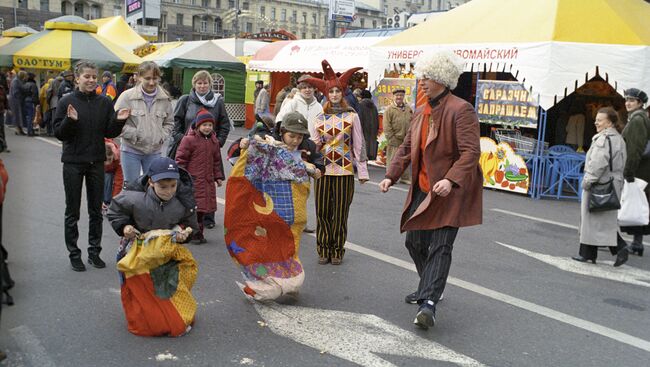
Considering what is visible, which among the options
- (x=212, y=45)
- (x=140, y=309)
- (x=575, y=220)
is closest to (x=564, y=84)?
(x=575, y=220)

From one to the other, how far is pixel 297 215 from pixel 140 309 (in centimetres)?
143

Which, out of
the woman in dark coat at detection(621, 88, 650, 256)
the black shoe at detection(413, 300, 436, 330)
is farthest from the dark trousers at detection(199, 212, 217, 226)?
the woman in dark coat at detection(621, 88, 650, 256)

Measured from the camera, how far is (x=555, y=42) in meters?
10.8

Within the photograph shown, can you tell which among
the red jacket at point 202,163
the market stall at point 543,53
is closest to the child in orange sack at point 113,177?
the red jacket at point 202,163

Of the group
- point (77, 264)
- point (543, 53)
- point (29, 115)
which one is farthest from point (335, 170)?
point (29, 115)

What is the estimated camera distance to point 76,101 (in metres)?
5.82

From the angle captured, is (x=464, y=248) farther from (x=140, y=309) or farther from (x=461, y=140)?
(x=140, y=309)

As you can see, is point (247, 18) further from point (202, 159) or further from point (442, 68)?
point (442, 68)

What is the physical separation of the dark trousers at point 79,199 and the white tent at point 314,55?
11171 mm

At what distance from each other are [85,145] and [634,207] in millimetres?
5806

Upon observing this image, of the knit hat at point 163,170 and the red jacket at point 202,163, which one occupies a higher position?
the knit hat at point 163,170

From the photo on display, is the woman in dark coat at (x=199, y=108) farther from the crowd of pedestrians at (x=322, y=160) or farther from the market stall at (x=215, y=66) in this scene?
the market stall at (x=215, y=66)

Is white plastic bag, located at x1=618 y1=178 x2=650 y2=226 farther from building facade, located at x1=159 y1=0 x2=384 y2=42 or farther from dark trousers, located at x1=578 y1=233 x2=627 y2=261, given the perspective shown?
building facade, located at x1=159 y1=0 x2=384 y2=42

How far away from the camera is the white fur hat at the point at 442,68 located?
4.70 meters
